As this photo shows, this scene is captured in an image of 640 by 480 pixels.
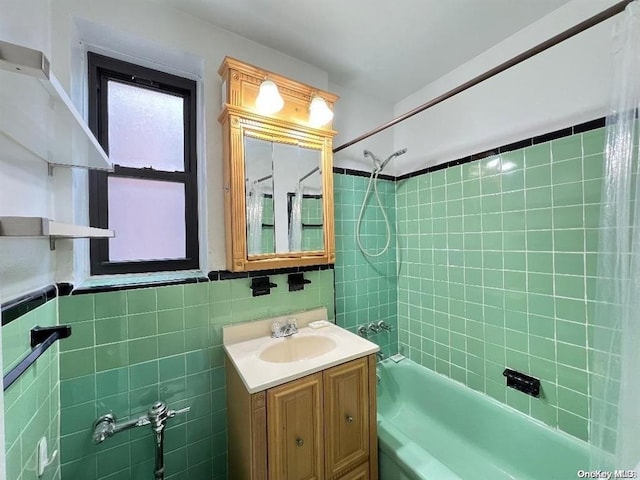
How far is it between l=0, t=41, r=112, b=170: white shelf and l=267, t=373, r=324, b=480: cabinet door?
1083 millimetres

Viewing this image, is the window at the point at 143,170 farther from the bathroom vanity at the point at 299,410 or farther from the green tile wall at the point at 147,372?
the bathroom vanity at the point at 299,410

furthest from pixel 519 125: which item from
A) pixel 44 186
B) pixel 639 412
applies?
pixel 44 186

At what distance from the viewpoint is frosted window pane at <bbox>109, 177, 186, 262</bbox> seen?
1343 millimetres

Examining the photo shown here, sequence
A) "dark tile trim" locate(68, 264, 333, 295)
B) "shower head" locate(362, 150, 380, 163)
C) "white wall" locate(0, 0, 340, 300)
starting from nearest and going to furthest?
"white wall" locate(0, 0, 340, 300) < "dark tile trim" locate(68, 264, 333, 295) < "shower head" locate(362, 150, 380, 163)

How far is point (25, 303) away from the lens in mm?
816

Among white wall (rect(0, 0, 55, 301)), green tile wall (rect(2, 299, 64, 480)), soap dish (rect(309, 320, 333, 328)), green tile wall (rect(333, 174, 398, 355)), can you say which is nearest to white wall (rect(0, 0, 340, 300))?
white wall (rect(0, 0, 55, 301))

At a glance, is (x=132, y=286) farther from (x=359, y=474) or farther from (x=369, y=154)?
(x=369, y=154)

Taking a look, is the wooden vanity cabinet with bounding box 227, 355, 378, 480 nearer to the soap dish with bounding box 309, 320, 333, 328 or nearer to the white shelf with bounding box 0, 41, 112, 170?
the soap dish with bounding box 309, 320, 333, 328

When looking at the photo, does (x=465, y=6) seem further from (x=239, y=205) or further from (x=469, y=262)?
(x=239, y=205)

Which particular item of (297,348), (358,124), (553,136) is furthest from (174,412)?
(553,136)

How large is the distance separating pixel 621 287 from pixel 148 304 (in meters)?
1.82

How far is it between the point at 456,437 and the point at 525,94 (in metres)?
2.07

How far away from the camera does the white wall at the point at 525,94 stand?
122cm

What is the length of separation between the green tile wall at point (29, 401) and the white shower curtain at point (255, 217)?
0.81 metres
